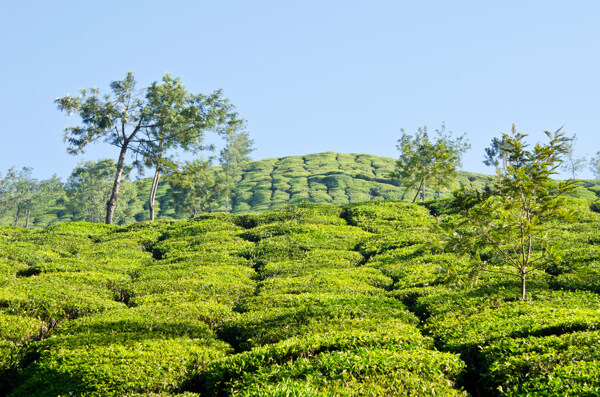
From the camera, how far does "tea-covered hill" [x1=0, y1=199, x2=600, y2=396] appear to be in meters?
10.2

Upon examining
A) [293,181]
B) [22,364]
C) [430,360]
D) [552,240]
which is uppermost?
[293,181]

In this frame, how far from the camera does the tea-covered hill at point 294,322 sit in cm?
1016

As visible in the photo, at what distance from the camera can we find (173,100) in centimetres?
5134

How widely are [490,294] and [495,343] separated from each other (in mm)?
6108

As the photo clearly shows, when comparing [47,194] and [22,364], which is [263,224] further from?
[47,194]

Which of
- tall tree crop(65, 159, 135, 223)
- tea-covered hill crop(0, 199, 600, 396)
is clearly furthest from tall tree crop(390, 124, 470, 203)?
tall tree crop(65, 159, 135, 223)

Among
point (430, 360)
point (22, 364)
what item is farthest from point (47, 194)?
point (430, 360)

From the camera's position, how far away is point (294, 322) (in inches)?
566

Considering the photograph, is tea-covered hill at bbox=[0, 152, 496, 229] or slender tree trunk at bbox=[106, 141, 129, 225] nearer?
slender tree trunk at bbox=[106, 141, 129, 225]

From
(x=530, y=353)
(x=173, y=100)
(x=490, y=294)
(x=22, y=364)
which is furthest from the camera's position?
(x=173, y=100)

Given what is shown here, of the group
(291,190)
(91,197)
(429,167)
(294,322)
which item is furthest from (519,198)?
(91,197)

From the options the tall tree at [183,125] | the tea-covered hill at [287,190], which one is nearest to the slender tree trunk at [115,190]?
the tall tree at [183,125]

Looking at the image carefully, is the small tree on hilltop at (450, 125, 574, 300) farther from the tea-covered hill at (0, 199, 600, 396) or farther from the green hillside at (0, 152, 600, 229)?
the green hillside at (0, 152, 600, 229)

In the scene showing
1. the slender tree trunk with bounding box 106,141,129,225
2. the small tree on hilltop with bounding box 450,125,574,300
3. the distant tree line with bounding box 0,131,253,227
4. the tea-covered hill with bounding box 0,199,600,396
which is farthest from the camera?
the distant tree line with bounding box 0,131,253,227
